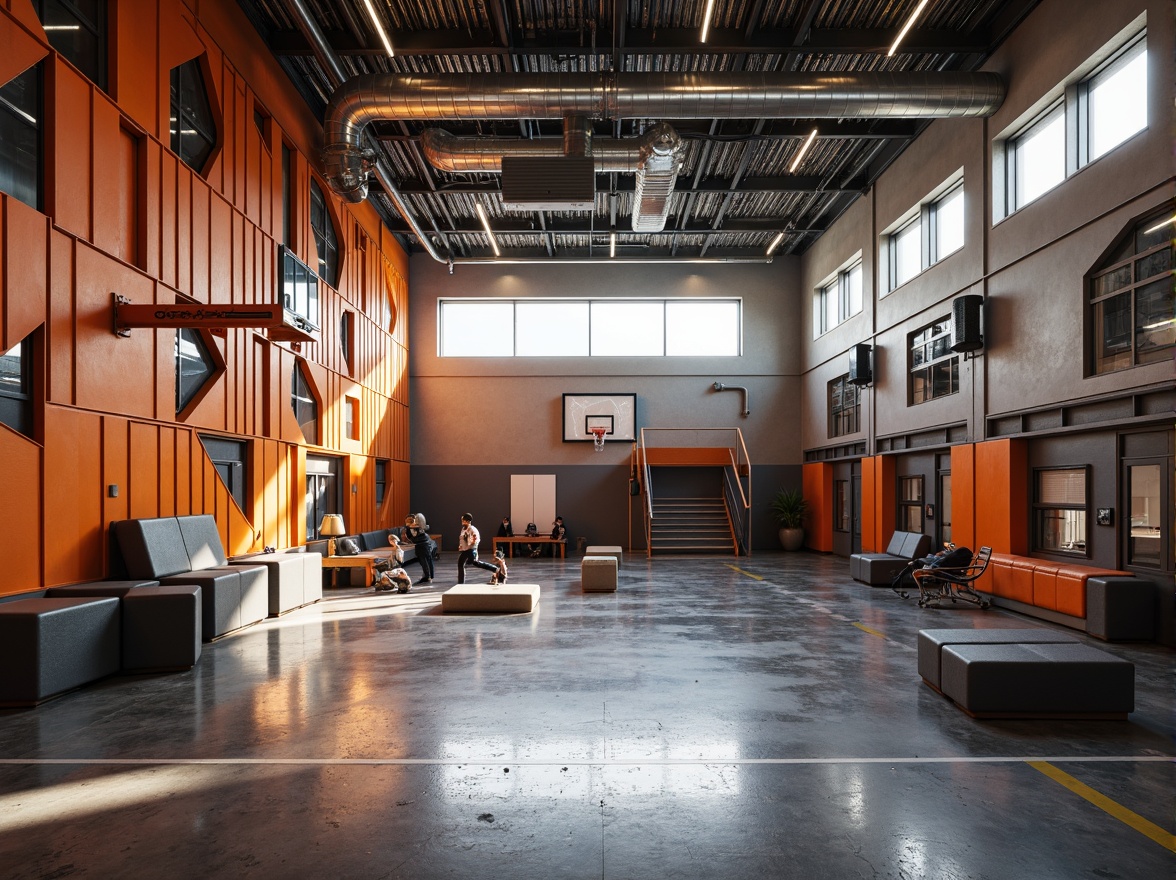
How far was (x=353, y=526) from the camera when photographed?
16.0 m

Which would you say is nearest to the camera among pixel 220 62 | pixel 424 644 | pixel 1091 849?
pixel 1091 849

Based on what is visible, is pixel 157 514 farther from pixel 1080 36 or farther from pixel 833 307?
pixel 833 307

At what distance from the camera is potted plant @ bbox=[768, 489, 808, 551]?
814 inches

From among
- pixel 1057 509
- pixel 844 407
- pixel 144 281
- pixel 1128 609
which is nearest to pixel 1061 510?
pixel 1057 509

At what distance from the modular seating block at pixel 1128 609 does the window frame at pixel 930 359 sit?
5.23 m

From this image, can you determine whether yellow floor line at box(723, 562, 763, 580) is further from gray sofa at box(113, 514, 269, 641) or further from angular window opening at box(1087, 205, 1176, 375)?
gray sofa at box(113, 514, 269, 641)

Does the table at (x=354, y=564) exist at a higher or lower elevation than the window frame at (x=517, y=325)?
lower

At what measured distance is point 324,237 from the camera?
14562 mm

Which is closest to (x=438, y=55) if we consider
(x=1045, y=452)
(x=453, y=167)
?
(x=453, y=167)

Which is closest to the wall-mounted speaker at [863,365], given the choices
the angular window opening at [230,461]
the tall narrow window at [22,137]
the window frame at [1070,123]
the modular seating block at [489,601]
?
the window frame at [1070,123]

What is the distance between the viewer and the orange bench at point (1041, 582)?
8.59m

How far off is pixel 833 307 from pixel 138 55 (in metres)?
17.1

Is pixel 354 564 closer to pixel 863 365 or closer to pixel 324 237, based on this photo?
pixel 324 237

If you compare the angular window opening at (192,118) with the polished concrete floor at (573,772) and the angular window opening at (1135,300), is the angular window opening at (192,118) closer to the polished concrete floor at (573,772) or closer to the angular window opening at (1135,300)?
the polished concrete floor at (573,772)
